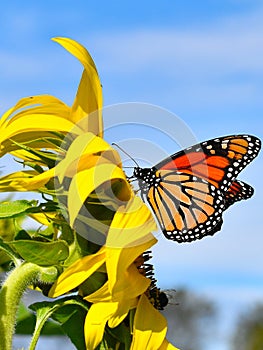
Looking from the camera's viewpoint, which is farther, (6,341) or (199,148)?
(199,148)

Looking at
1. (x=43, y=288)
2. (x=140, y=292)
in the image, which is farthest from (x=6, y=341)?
(x=140, y=292)

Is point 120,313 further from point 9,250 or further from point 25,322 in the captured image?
point 25,322

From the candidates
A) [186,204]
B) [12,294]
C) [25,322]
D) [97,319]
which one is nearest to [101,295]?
[97,319]

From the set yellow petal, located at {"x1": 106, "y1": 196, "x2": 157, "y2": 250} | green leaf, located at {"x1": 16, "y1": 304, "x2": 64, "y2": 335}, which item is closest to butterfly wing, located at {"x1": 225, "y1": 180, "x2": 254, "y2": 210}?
yellow petal, located at {"x1": 106, "y1": 196, "x2": 157, "y2": 250}

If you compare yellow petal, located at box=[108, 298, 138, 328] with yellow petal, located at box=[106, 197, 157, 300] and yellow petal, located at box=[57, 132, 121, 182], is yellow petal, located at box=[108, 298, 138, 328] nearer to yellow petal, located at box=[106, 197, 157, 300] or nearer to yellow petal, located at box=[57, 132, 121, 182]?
yellow petal, located at box=[106, 197, 157, 300]

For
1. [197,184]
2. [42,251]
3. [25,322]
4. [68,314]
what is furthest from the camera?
[25,322]

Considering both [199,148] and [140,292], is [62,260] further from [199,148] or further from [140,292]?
[199,148]
